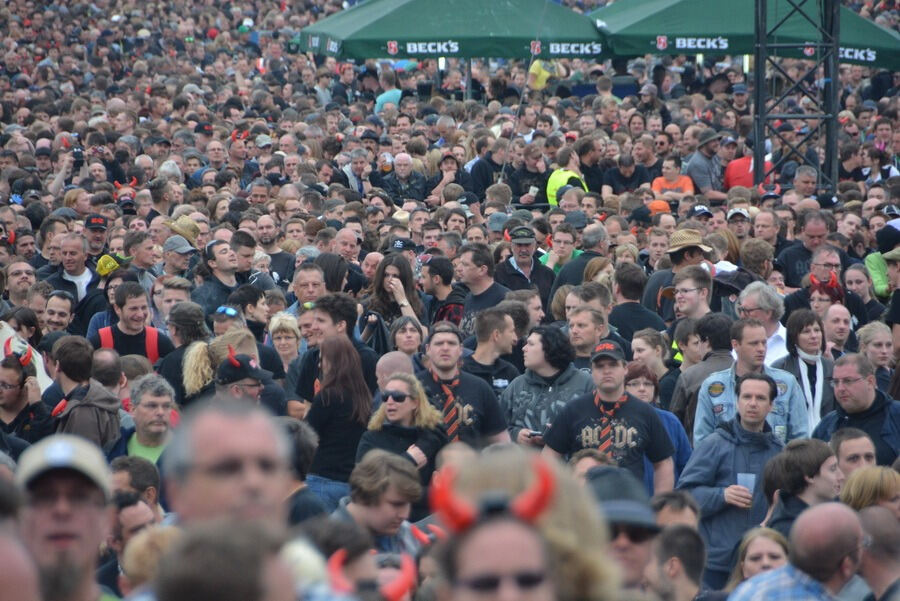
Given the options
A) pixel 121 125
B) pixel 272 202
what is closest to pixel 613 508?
pixel 272 202

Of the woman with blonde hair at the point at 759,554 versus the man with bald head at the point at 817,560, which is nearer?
the man with bald head at the point at 817,560

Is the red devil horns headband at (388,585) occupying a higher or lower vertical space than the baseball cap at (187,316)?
higher

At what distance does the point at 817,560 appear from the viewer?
475 centimetres

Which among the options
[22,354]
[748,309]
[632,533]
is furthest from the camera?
[748,309]

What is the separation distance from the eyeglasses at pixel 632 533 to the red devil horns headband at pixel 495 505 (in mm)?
913

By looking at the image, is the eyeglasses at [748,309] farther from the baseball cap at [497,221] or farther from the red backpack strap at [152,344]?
the baseball cap at [497,221]

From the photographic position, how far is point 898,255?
430 inches

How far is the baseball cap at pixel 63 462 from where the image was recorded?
128 inches

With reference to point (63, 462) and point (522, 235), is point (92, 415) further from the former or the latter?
point (522, 235)

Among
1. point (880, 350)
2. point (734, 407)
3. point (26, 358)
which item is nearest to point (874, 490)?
point (734, 407)

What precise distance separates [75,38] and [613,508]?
29.7m

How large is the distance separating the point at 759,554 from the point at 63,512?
3.21 meters

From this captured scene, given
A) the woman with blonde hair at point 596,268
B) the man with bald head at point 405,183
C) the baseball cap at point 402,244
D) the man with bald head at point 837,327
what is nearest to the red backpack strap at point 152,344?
the baseball cap at point 402,244

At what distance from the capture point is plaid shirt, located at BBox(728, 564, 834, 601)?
15.4ft
